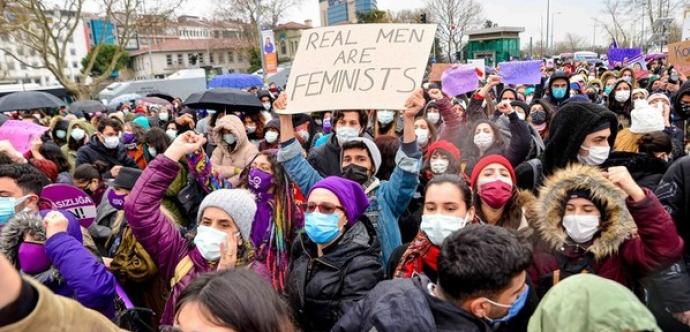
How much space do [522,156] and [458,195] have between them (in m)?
2.09

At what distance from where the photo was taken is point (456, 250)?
1823 mm

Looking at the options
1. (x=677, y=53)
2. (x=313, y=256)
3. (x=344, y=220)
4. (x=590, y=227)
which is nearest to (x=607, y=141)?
(x=590, y=227)

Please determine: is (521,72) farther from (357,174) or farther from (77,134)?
(77,134)

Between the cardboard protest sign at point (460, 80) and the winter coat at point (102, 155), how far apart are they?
4.29 m

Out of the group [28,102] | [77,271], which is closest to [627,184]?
[77,271]

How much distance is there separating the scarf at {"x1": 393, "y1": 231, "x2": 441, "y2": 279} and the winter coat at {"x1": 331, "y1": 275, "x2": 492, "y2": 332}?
2.49 feet

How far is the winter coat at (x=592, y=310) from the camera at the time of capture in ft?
4.54

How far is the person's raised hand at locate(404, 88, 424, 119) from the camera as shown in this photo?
3086 mm

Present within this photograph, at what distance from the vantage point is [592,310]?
1415 mm

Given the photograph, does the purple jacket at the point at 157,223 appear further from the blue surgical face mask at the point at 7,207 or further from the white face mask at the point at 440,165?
the white face mask at the point at 440,165

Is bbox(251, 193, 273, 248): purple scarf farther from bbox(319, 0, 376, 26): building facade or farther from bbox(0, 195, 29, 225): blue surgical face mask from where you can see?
bbox(319, 0, 376, 26): building facade

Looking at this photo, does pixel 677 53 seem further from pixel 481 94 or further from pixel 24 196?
pixel 24 196

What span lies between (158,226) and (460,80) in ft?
17.0

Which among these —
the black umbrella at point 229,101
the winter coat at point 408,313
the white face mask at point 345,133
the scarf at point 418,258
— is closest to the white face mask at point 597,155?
the scarf at point 418,258
